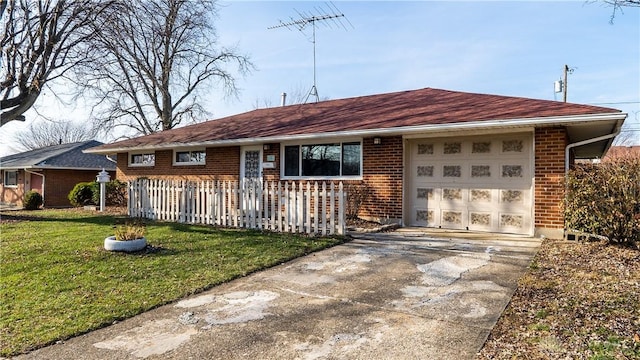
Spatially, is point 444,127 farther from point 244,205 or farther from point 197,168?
point 197,168

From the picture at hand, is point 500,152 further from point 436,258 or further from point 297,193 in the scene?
point 297,193

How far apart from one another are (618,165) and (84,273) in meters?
8.29

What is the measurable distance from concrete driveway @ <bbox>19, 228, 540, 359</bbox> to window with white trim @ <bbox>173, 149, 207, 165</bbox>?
29.3ft

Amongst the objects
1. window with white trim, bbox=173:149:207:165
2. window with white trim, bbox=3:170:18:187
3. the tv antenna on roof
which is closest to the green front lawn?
window with white trim, bbox=173:149:207:165

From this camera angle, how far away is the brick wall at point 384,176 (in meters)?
9.78

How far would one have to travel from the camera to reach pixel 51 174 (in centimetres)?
2173

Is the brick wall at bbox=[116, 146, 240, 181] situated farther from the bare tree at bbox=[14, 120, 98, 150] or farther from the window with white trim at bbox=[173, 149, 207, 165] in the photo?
the bare tree at bbox=[14, 120, 98, 150]

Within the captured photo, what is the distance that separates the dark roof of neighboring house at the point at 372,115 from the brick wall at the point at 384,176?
0.58m

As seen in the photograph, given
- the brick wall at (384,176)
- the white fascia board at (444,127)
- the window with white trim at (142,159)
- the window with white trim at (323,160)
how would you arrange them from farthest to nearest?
the window with white trim at (142,159) < the window with white trim at (323,160) < the brick wall at (384,176) < the white fascia board at (444,127)

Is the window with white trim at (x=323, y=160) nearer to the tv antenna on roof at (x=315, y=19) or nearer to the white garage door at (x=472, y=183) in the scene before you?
the white garage door at (x=472, y=183)

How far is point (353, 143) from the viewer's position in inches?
416

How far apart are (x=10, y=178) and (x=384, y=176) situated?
25704mm

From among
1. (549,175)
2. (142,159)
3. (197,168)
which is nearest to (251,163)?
(197,168)

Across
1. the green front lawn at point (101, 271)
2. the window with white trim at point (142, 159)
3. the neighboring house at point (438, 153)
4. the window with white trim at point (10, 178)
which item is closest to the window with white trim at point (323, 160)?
the neighboring house at point (438, 153)
